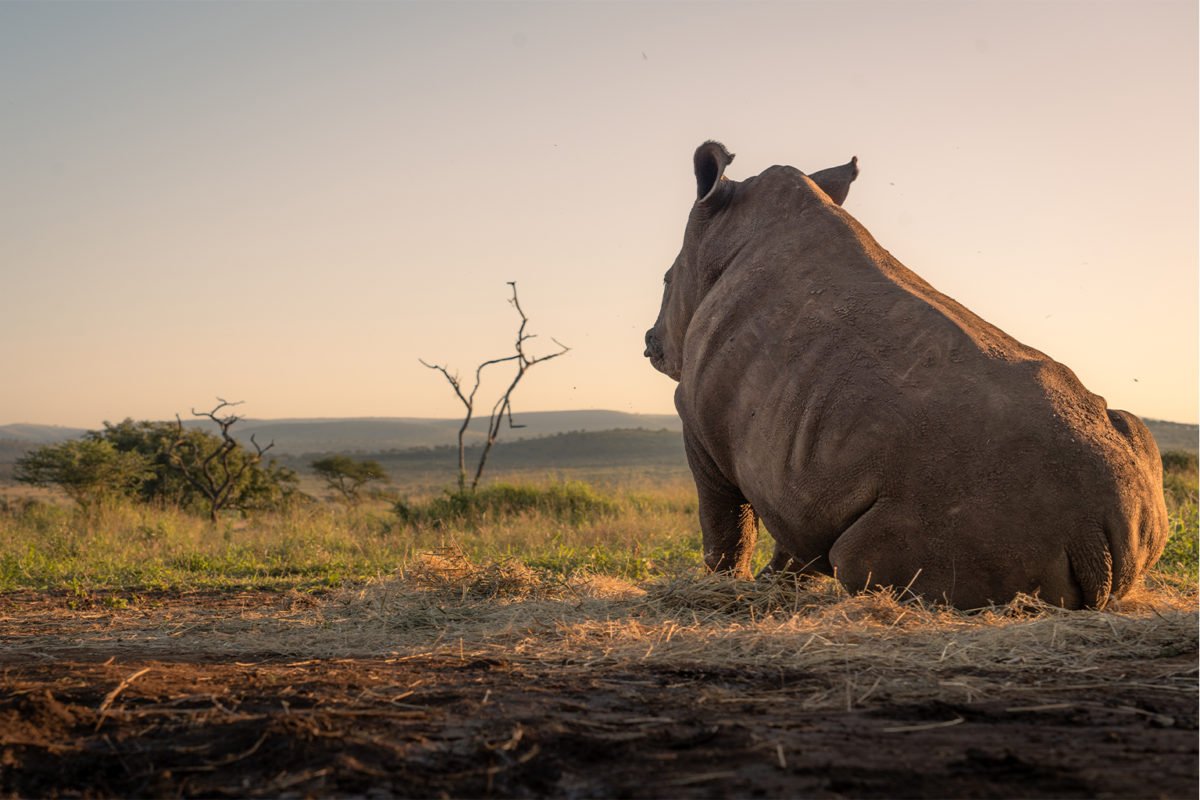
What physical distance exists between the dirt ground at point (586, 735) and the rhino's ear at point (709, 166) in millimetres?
3688

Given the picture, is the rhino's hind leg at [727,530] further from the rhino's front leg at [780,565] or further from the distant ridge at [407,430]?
the distant ridge at [407,430]

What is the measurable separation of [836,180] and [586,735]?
5.06 metres

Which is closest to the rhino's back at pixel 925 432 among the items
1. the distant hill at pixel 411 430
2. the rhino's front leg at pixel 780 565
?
the rhino's front leg at pixel 780 565

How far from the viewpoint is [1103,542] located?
454 cm

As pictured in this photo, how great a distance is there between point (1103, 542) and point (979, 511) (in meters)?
0.52

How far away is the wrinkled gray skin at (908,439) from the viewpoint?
4.50 metres

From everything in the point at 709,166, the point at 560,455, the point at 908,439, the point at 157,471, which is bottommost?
the point at 560,455

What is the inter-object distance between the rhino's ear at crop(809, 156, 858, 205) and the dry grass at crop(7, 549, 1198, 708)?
267cm

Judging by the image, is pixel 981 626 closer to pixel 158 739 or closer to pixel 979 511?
pixel 979 511

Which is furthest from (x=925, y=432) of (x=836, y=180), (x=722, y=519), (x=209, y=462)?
(x=209, y=462)

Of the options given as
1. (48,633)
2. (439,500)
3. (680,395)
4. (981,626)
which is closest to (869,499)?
(981,626)

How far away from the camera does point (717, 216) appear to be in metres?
6.75

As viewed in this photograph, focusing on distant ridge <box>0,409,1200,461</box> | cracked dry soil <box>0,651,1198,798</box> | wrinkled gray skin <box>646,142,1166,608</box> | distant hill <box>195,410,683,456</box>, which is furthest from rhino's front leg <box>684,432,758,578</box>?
distant hill <box>195,410,683,456</box>

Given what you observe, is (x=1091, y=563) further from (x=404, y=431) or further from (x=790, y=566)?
(x=404, y=431)
